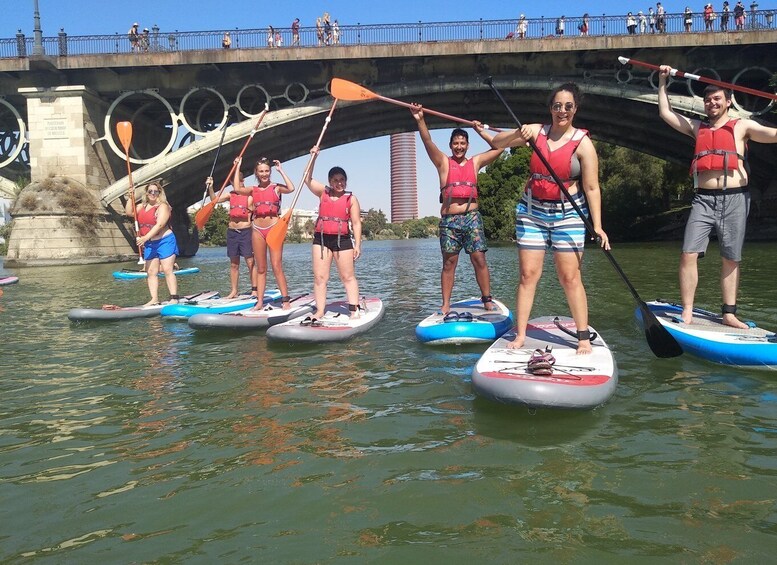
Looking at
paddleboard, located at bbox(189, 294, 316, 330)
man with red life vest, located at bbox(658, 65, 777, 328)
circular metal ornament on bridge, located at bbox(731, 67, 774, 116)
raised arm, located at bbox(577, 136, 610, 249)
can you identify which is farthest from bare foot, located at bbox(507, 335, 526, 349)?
circular metal ornament on bridge, located at bbox(731, 67, 774, 116)

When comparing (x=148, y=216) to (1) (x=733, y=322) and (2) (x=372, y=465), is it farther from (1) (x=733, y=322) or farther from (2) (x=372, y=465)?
(1) (x=733, y=322)

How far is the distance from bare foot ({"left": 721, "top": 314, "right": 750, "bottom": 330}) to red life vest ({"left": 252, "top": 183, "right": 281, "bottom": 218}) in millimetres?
6390

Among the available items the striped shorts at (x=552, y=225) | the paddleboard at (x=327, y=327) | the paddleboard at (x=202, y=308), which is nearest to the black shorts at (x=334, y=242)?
the paddleboard at (x=327, y=327)

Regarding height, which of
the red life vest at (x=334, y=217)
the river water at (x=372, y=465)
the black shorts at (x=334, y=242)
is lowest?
the river water at (x=372, y=465)

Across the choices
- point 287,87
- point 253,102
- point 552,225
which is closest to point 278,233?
point 552,225

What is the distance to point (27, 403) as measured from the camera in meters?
5.23

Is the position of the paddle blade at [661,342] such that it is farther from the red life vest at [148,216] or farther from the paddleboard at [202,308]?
the red life vest at [148,216]

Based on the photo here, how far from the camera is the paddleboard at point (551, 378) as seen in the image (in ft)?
14.2

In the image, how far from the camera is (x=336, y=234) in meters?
8.17

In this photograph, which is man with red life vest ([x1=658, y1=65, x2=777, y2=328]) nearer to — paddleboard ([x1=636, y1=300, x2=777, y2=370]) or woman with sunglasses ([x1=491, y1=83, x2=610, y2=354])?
paddleboard ([x1=636, y1=300, x2=777, y2=370])

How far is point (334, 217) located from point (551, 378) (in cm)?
437

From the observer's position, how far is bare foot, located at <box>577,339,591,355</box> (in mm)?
5395

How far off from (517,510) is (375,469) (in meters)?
0.90

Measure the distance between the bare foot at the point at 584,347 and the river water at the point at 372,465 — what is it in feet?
1.29
